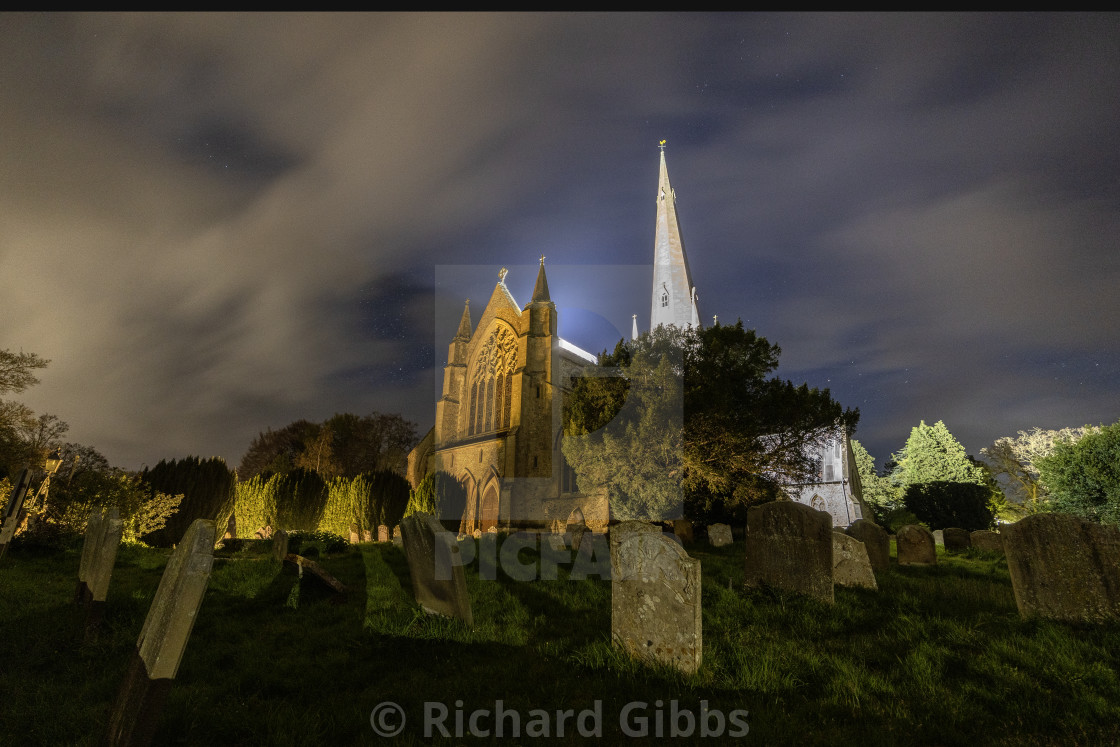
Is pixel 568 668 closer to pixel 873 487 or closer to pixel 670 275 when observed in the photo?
pixel 670 275

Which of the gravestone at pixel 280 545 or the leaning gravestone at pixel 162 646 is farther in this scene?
the gravestone at pixel 280 545

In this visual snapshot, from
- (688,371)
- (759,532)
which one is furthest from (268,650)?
(688,371)

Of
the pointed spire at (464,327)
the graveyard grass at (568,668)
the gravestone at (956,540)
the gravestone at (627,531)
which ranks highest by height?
the pointed spire at (464,327)

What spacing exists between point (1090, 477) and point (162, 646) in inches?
1111

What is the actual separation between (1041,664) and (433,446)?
1233 inches

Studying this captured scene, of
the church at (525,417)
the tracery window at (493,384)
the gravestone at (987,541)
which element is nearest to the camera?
the gravestone at (987,541)

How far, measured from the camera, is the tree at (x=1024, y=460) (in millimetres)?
33328

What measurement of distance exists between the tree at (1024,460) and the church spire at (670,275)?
22.6 metres

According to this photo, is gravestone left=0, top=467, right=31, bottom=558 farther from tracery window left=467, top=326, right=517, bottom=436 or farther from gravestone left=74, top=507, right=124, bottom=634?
tracery window left=467, top=326, right=517, bottom=436

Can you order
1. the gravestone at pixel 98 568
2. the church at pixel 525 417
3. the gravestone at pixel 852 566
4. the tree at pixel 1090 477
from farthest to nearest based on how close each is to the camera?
the church at pixel 525 417
the tree at pixel 1090 477
the gravestone at pixel 852 566
the gravestone at pixel 98 568

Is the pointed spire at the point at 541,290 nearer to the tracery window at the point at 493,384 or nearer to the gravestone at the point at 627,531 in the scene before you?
the tracery window at the point at 493,384

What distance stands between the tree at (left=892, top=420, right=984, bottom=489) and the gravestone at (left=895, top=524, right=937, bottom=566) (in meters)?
29.7

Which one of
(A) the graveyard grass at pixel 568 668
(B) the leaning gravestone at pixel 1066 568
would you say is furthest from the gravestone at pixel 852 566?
(B) the leaning gravestone at pixel 1066 568

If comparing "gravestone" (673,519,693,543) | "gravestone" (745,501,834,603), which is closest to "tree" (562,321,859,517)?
"gravestone" (673,519,693,543)
